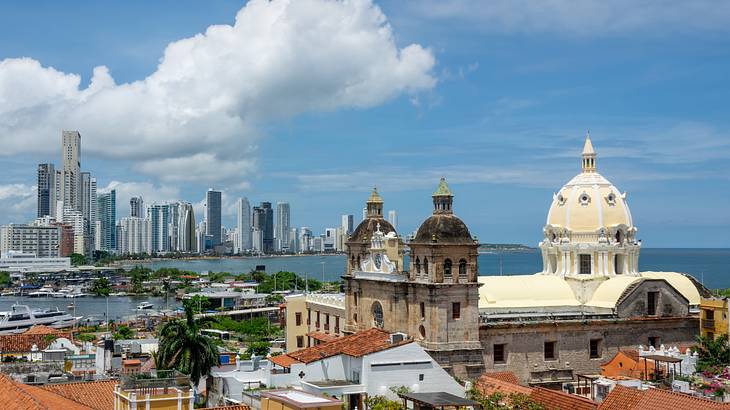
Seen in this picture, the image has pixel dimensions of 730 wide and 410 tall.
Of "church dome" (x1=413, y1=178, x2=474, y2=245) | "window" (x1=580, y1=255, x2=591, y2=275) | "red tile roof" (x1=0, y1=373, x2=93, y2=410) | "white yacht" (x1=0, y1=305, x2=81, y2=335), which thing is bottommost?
"white yacht" (x1=0, y1=305, x2=81, y2=335)

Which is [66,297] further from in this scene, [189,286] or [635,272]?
[635,272]

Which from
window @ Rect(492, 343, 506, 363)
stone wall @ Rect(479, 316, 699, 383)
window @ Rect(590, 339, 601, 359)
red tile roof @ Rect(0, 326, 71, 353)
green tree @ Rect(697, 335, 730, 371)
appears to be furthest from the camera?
red tile roof @ Rect(0, 326, 71, 353)

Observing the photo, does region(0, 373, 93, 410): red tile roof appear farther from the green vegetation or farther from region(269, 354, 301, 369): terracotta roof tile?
A: the green vegetation

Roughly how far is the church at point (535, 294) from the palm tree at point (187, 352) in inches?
470

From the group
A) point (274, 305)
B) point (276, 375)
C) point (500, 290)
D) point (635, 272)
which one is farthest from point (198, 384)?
point (274, 305)

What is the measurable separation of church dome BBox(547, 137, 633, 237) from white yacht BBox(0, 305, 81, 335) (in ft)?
219

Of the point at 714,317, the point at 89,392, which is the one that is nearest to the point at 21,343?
the point at 89,392

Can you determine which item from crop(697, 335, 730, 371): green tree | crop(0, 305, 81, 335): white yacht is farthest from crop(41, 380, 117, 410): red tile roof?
crop(0, 305, 81, 335): white yacht

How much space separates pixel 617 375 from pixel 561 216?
1413cm

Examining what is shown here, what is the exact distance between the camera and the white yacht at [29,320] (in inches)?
4139

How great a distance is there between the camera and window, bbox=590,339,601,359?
5237 centimetres

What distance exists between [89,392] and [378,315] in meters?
23.2

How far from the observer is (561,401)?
112 ft

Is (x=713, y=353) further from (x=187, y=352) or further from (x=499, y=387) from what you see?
(x=187, y=352)
